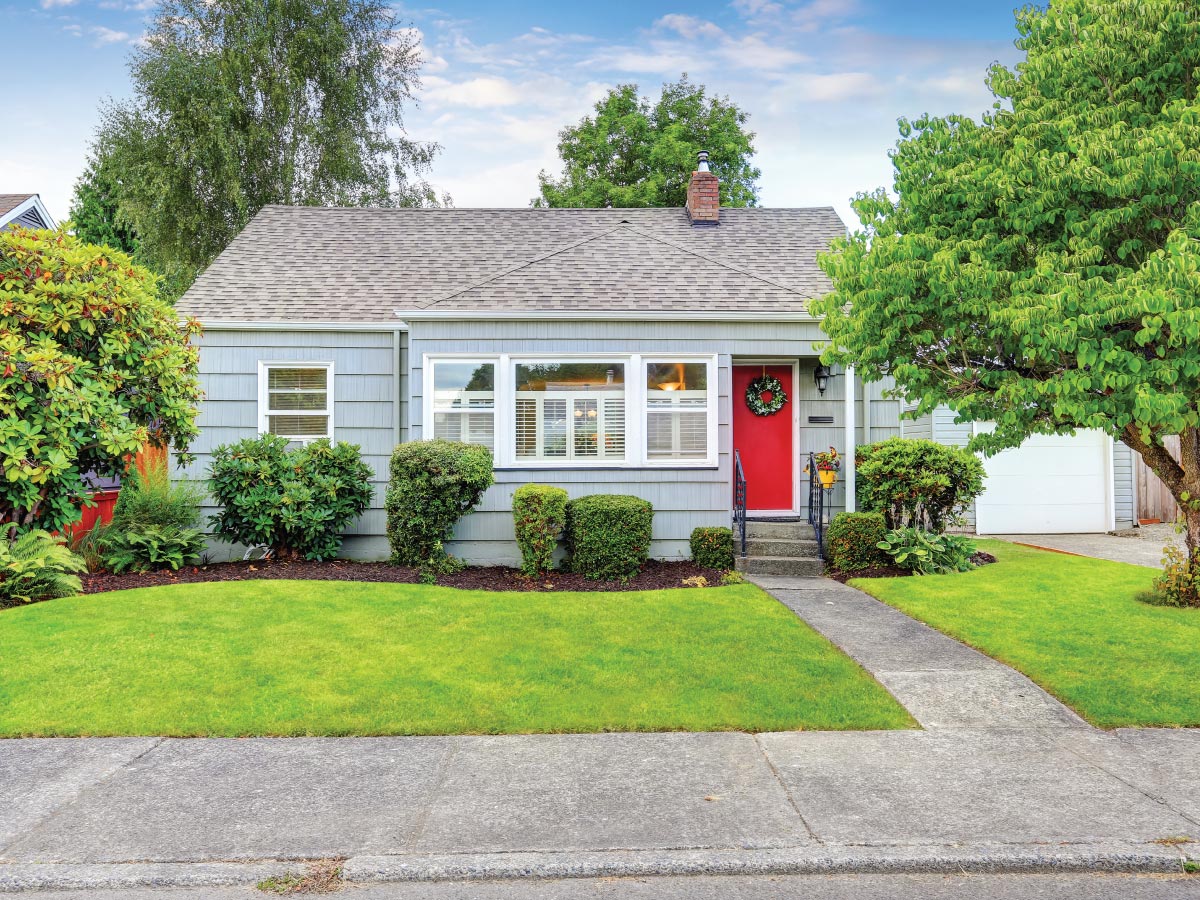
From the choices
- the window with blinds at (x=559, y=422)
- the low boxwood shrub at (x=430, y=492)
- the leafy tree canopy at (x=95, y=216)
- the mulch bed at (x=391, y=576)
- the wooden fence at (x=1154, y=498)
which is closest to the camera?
the mulch bed at (x=391, y=576)

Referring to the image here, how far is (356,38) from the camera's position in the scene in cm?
2097

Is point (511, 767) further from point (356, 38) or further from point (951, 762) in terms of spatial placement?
point (356, 38)

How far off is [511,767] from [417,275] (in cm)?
1004

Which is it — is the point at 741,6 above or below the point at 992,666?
above

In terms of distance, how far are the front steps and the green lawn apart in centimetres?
87

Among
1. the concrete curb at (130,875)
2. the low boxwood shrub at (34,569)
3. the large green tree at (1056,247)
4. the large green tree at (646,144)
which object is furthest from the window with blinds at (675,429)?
the large green tree at (646,144)

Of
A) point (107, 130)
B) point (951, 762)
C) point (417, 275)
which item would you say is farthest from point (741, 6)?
point (107, 130)

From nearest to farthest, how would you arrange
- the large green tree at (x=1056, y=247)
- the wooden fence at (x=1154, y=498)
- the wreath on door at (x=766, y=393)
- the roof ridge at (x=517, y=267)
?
the large green tree at (x=1056, y=247) → the roof ridge at (x=517, y=267) → the wreath on door at (x=766, y=393) → the wooden fence at (x=1154, y=498)

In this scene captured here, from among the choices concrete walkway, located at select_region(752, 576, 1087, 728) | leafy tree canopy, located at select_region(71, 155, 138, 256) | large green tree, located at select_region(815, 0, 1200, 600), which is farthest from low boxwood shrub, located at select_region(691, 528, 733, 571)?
leafy tree canopy, located at select_region(71, 155, 138, 256)

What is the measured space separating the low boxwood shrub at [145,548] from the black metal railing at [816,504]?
8058 mm

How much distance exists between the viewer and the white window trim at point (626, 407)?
10539mm

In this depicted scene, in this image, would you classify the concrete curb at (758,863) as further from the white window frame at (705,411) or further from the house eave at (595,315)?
the house eave at (595,315)

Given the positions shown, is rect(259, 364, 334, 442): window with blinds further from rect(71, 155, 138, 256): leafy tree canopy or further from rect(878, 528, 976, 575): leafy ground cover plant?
rect(71, 155, 138, 256): leafy tree canopy

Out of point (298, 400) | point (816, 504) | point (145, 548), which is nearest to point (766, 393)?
point (816, 504)
